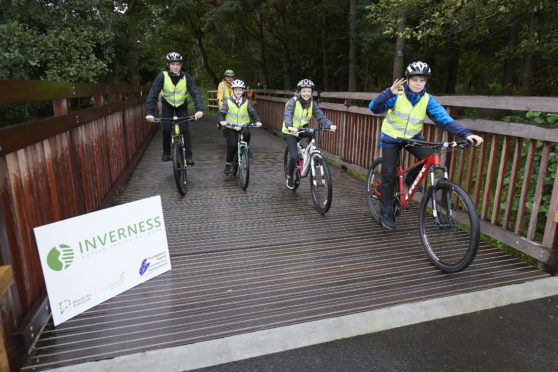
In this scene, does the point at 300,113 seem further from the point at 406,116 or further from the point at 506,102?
the point at 506,102

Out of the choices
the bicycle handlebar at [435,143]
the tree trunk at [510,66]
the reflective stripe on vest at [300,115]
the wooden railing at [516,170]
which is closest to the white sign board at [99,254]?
the bicycle handlebar at [435,143]

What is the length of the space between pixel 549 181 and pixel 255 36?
69.0ft

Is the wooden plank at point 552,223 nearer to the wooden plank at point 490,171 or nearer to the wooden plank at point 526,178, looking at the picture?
the wooden plank at point 526,178

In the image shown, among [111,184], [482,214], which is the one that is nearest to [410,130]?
[482,214]

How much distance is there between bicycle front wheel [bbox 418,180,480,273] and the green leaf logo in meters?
3.00

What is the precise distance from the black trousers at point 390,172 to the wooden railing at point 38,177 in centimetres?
314

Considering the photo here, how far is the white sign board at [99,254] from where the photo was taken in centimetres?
272

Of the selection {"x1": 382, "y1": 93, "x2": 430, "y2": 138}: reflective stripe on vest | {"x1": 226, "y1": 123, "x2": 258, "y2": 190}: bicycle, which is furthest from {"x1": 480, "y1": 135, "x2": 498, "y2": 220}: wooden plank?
{"x1": 226, "y1": 123, "x2": 258, "y2": 190}: bicycle

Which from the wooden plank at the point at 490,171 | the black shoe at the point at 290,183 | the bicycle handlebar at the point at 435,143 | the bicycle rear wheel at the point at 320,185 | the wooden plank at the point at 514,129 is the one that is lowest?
the black shoe at the point at 290,183

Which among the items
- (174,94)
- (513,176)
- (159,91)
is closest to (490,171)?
(513,176)

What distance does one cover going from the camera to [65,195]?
3.52 meters

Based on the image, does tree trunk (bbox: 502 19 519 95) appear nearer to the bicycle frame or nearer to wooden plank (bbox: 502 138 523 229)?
wooden plank (bbox: 502 138 523 229)

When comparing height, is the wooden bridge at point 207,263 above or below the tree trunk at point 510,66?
below

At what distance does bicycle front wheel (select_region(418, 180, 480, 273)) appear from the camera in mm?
3365
